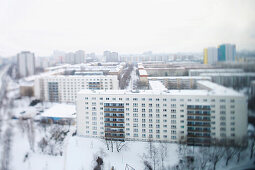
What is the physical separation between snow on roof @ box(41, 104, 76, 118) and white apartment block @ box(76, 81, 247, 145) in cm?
136

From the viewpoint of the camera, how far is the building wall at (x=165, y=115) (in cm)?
249

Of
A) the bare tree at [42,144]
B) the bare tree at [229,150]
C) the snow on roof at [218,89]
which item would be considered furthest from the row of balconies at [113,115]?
the bare tree at [229,150]

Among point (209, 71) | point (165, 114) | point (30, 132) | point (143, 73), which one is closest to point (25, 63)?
point (30, 132)

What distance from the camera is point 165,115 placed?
370 centimetres

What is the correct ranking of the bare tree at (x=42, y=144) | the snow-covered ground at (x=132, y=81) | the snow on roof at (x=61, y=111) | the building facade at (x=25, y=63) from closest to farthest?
1. the building facade at (x=25, y=63)
2. the bare tree at (x=42, y=144)
3. the snow-covered ground at (x=132, y=81)
4. the snow on roof at (x=61, y=111)

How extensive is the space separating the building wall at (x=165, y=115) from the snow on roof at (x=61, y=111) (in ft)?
4.44

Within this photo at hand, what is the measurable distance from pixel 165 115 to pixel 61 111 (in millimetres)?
3799

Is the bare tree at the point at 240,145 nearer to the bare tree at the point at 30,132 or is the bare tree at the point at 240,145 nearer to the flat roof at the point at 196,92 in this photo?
the flat roof at the point at 196,92

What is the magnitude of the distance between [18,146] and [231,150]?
13.8 feet

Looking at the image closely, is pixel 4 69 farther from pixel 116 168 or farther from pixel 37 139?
pixel 116 168

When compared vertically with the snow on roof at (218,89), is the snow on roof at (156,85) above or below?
below

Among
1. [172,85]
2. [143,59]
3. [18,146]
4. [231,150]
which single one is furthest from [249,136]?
[18,146]

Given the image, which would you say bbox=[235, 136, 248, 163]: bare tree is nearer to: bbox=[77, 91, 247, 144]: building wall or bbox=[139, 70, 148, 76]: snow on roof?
bbox=[77, 91, 247, 144]: building wall

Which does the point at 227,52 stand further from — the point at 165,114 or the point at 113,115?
the point at 113,115
